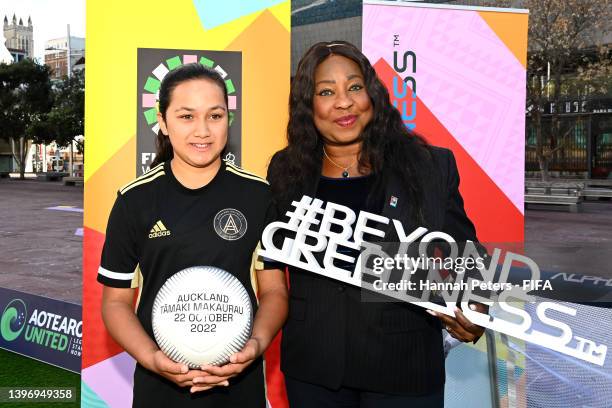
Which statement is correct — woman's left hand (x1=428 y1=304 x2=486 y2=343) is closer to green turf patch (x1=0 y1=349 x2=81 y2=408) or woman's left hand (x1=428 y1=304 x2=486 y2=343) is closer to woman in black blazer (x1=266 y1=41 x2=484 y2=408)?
woman in black blazer (x1=266 y1=41 x2=484 y2=408)

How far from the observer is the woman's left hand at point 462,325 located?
165 centimetres

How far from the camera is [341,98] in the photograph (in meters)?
1.76

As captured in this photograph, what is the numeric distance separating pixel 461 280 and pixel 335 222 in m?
0.40

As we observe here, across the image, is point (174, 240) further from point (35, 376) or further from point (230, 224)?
point (35, 376)

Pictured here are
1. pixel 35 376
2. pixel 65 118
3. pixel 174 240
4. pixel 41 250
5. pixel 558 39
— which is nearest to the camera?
pixel 174 240

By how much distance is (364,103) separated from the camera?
5.85 feet

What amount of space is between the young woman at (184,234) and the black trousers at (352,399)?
0.48ft

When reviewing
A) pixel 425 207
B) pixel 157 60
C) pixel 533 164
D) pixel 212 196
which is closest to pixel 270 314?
pixel 212 196

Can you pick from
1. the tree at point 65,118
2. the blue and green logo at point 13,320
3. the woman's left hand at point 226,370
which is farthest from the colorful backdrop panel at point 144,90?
the tree at point 65,118

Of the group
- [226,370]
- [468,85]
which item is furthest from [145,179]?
[468,85]

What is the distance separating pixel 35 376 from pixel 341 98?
341cm

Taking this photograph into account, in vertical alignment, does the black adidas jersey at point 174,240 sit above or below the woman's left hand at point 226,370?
above

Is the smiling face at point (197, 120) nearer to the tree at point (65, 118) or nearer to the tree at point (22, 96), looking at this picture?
the tree at point (65, 118)

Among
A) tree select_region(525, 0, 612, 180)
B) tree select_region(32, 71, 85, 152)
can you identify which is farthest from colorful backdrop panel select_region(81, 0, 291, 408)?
tree select_region(32, 71, 85, 152)
